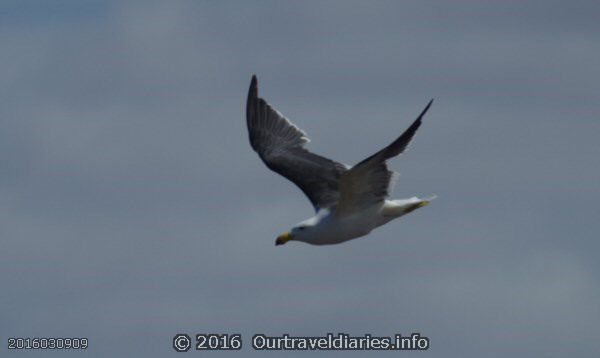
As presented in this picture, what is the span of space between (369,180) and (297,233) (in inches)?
95.1

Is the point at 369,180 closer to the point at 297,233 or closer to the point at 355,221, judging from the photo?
the point at 355,221

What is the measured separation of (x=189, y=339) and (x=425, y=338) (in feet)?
17.0

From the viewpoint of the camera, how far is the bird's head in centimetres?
2730

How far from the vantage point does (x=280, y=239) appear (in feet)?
91.0

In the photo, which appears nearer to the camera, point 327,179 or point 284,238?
point 284,238

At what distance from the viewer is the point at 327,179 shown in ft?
96.8

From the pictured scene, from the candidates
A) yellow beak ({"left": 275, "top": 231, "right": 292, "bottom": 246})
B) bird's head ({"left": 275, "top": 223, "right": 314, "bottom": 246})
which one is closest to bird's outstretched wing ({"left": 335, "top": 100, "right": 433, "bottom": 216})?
bird's head ({"left": 275, "top": 223, "right": 314, "bottom": 246})

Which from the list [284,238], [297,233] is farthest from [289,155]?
[297,233]

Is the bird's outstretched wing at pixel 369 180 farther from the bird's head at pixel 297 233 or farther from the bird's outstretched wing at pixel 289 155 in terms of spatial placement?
the bird's outstretched wing at pixel 289 155

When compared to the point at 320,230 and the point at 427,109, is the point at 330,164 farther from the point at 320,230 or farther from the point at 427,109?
the point at 427,109

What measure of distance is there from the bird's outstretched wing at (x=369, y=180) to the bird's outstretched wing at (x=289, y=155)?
1.92 metres

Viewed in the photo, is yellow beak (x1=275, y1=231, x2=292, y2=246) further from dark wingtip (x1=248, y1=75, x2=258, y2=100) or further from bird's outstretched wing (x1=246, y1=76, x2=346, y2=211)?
dark wingtip (x1=248, y1=75, x2=258, y2=100)

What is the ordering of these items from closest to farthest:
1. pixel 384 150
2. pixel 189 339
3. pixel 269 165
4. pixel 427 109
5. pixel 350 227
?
1. pixel 427 109
2. pixel 384 150
3. pixel 350 227
4. pixel 189 339
5. pixel 269 165

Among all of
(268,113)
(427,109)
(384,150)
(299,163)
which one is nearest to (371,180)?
(384,150)
